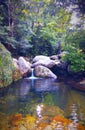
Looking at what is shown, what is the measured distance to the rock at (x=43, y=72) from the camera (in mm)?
18094

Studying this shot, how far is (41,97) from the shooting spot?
11758 millimetres

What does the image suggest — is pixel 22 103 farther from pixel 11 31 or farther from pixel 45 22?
pixel 45 22

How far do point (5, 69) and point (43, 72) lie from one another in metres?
4.62

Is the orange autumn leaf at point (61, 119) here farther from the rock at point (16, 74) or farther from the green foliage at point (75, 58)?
the rock at point (16, 74)

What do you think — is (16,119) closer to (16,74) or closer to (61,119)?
(61,119)

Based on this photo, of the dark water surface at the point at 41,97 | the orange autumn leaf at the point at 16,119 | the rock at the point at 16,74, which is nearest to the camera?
the orange autumn leaf at the point at 16,119

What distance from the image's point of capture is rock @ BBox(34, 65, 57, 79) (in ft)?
59.4

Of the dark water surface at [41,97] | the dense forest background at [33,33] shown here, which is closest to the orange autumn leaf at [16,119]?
the dark water surface at [41,97]

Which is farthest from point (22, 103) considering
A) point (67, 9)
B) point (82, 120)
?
point (67, 9)

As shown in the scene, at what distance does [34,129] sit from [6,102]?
3.79 m

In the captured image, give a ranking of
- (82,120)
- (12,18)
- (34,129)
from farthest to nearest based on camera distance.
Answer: (12,18)
(82,120)
(34,129)

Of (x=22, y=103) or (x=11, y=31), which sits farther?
(x=11, y=31)

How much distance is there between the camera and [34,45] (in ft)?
76.7

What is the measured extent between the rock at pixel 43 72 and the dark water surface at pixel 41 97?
1.98 metres
